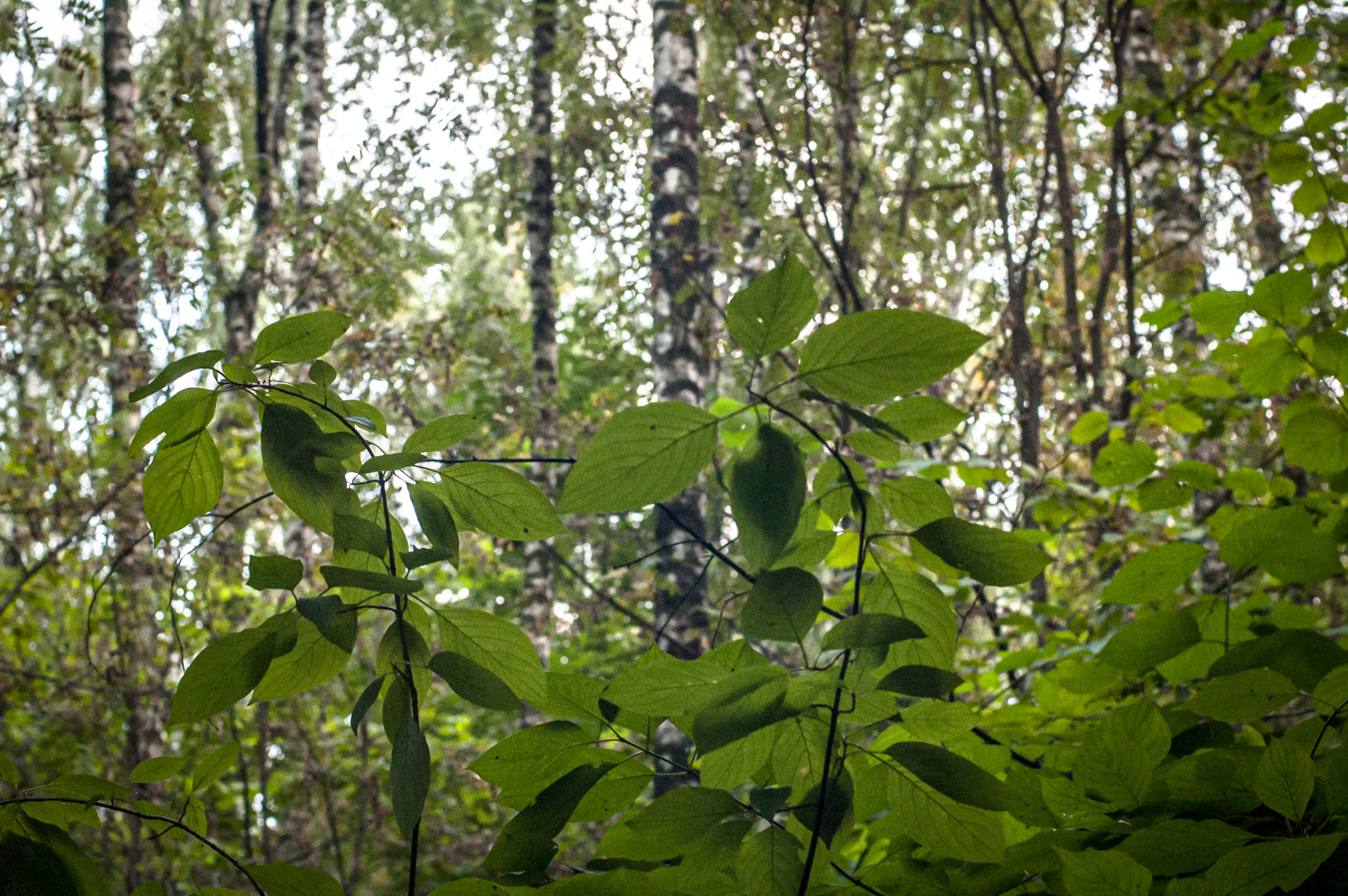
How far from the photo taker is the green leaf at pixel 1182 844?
522mm

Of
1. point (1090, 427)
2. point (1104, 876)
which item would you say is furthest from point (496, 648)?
point (1090, 427)

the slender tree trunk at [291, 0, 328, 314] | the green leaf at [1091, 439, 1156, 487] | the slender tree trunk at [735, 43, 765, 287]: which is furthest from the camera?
the slender tree trunk at [291, 0, 328, 314]

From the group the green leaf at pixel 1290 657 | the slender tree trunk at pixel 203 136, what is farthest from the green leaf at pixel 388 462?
the slender tree trunk at pixel 203 136

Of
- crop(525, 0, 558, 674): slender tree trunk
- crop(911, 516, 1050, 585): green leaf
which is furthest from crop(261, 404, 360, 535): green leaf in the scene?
crop(525, 0, 558, 674): slender tree trunk

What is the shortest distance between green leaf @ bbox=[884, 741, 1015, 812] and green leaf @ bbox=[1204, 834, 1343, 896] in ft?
0.35

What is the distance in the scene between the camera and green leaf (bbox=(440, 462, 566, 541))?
582 mm

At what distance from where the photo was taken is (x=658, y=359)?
4.50 m

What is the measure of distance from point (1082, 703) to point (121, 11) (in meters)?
6.39

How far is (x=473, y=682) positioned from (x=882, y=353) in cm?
31

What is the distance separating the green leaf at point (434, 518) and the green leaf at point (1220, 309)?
3.81 ft

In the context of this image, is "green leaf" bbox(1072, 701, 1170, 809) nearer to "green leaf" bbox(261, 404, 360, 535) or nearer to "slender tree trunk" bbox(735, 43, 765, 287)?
"green leaf" bbox(261, 404, 360, 535)

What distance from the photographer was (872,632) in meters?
0.45

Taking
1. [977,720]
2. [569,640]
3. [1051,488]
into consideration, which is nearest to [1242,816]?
[977,720]

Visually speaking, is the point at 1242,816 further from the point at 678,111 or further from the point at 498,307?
the point at 498,307
